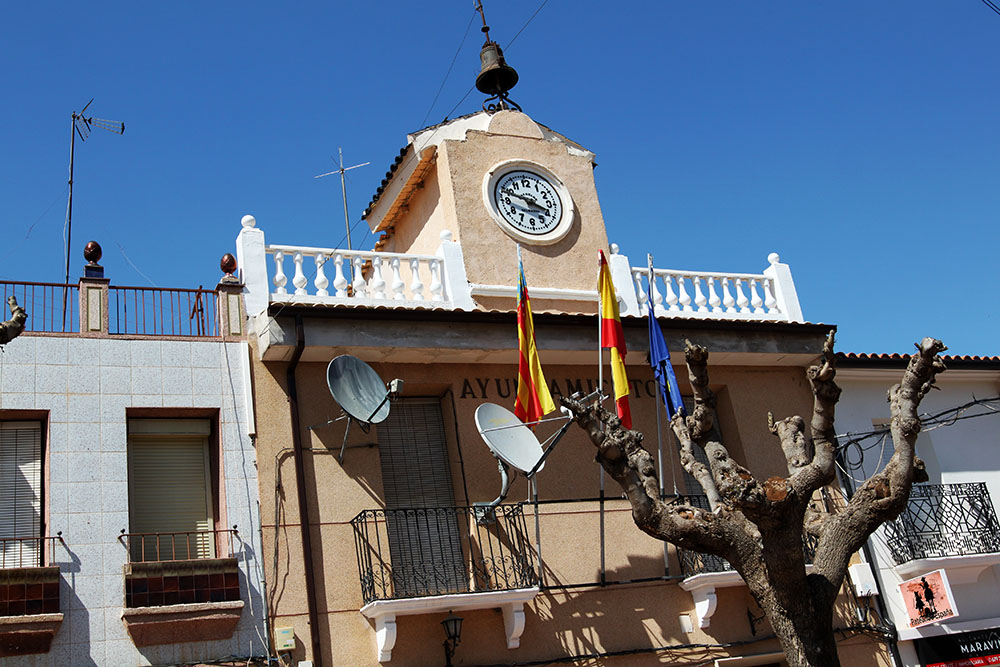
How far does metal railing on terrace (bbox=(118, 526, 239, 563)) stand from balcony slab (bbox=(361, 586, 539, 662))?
165 cm

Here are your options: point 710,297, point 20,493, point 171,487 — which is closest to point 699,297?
point 710,297

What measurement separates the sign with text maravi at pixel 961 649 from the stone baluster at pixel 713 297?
5151 mm

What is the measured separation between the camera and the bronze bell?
1759 cm

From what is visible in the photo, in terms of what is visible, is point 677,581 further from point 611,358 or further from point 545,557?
point 611,358

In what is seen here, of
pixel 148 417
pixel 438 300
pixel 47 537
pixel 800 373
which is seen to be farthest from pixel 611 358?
pixel 47 537

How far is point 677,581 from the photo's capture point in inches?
524

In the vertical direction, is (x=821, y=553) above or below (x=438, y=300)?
below

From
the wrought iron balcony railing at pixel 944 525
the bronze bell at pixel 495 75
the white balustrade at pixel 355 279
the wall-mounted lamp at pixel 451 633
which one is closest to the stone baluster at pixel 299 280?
the white balustrade at pixel 355 279

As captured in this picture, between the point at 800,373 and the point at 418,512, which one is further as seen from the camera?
the point at 800,373

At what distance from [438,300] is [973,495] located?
794 cm

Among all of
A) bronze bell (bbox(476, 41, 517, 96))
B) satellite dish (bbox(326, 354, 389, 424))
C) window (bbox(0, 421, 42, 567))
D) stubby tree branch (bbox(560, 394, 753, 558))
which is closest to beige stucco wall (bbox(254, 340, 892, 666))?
satellite dish (bbox(326, 354, 389, 424))

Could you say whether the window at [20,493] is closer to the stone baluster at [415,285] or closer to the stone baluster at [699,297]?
the stone baluster at [415,285]

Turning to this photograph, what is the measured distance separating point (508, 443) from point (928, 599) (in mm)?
5867

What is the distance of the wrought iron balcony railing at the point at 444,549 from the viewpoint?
12148mm
